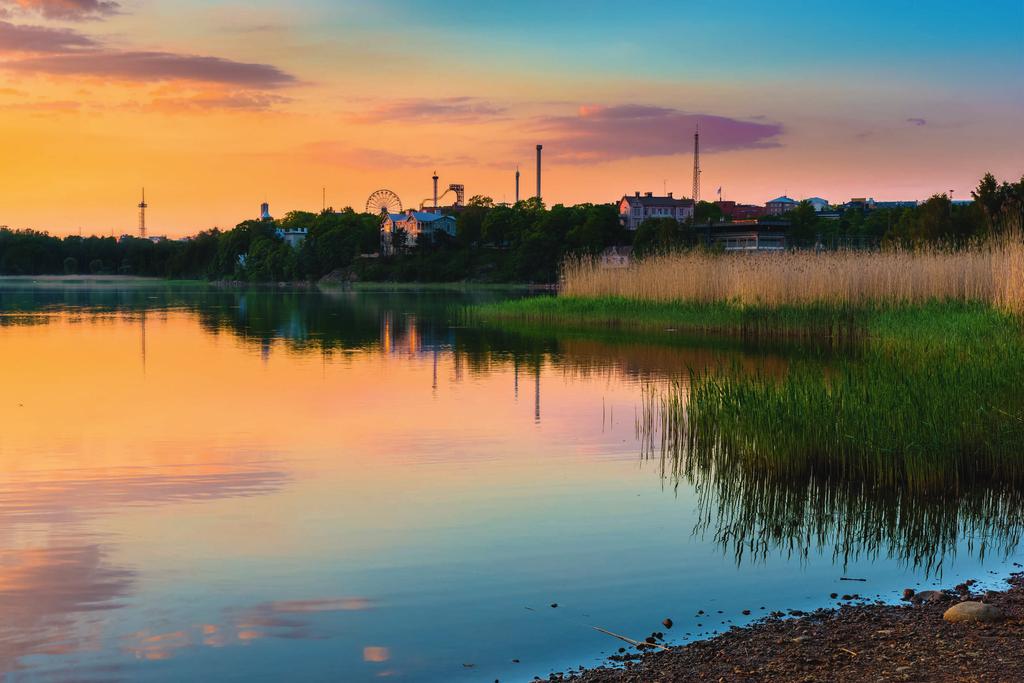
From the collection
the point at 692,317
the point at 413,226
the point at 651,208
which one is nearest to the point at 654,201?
the point at 651,208

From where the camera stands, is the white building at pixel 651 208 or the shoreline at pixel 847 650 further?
the white building at pixel 651 208

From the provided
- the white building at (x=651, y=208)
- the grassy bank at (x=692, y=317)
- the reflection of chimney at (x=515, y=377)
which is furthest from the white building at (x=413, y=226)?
the reflection of chimney at (x=515, y=377)

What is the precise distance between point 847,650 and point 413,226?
156 meters

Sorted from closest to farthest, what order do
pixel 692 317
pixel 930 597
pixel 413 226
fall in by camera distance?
1. pixel 930 597
2. pixel 692 317
3. pixel 413 226

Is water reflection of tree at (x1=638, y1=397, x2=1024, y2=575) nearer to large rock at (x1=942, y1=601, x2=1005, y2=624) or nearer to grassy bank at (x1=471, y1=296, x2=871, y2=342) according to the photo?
large rock at (x1=942, y1=601, x2=1005, y2=624)

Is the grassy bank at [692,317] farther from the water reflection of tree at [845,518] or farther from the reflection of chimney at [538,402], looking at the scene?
the water reflection of tree at [845,518]

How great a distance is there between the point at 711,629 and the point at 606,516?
340 centimetres

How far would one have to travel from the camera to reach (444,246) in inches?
5778

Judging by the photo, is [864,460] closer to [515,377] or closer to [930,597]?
[930,597]

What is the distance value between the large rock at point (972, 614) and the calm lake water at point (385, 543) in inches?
42.4

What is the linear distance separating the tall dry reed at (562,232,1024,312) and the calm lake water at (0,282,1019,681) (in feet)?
42.7

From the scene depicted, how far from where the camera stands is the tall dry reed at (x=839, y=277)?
1124 inches

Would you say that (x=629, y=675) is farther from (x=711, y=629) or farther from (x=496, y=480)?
(x=496, y=480)

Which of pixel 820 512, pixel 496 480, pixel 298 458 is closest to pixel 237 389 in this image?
pixel 298 458
